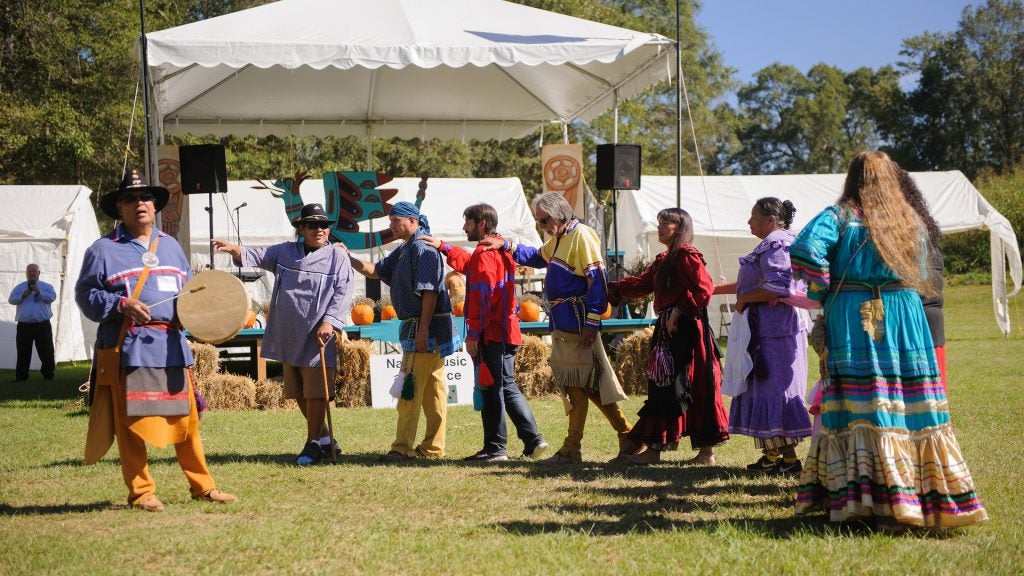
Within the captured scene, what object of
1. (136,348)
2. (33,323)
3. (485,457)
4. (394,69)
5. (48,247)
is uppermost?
(394,69)

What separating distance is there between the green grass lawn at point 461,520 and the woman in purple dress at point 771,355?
1.01 ft

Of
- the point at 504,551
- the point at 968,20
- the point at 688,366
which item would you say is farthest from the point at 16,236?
the point at 968,20

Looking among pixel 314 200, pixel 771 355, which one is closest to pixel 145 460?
pixel 771 355

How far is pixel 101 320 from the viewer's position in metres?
5.29

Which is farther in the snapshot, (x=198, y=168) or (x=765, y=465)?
(x=198, y=168)

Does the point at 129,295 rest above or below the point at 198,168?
below

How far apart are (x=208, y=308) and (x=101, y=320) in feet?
1.77

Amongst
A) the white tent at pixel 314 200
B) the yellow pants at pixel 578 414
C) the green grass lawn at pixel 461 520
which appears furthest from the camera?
the white tent at pixel 314 200

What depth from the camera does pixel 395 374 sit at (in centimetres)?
1051

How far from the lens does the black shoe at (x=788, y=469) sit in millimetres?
6301

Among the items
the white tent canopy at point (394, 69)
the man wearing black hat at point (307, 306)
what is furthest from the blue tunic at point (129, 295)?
the white tent canopy at point (394, 69)

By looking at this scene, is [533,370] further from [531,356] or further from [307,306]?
[307,306]

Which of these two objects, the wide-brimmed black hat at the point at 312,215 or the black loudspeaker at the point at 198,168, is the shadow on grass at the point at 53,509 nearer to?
the wide-brimmed black hat at the point at 312,215

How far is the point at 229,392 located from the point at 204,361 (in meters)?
0.42
